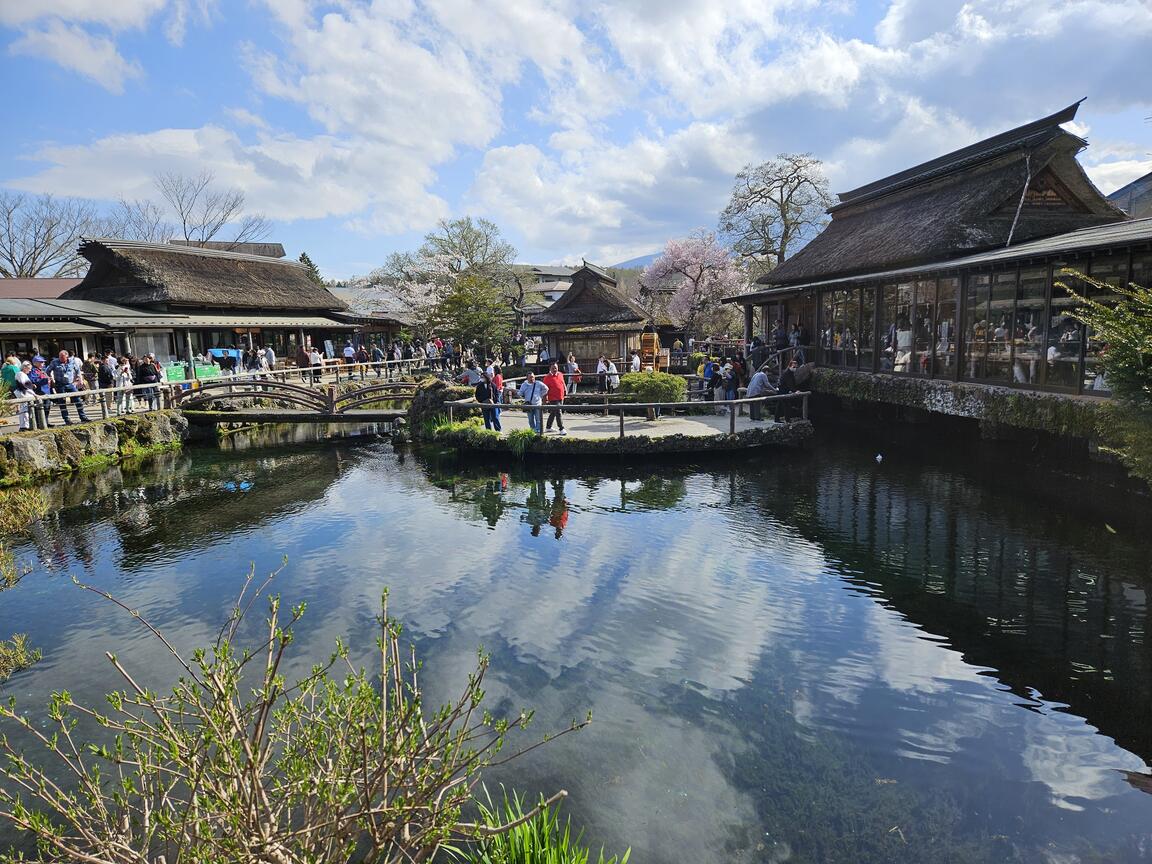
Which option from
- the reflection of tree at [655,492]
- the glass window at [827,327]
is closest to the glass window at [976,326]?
the glass window at [827,327]

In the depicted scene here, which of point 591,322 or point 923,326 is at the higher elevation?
point 591,322

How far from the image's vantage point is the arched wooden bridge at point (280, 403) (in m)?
23.0

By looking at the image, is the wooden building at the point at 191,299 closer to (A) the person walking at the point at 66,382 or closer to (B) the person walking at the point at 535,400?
(A) the person walking at the point at 66,382

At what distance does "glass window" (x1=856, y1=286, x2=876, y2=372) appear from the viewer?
2072 cm

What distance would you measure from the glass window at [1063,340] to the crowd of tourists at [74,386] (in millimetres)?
22463

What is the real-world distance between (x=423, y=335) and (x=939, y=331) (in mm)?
35040

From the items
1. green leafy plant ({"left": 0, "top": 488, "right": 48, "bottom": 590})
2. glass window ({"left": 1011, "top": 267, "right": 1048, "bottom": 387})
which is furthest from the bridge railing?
green leafy plant ({"left": 0, "top": 488, "right": 48, "bottom": 590})

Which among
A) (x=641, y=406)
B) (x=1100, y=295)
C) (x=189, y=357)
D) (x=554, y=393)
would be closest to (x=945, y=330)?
(x=1100, y=295)

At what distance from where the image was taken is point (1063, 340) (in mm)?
13469

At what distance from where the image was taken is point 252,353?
3183cm

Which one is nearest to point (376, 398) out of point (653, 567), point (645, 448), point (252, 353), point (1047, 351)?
point (252, 353)

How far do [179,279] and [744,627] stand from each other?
31.5 metres

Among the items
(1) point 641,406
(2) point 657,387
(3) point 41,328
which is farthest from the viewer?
(3) point 41,328

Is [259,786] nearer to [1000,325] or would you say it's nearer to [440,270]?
[1000,325]
